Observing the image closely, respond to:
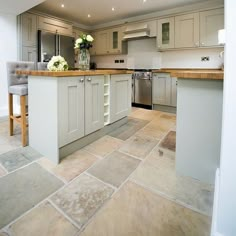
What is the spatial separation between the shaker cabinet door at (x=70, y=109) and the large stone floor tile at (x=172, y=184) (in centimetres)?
79

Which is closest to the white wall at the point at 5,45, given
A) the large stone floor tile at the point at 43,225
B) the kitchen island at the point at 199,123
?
the large stone floor tile at the point at 43,225

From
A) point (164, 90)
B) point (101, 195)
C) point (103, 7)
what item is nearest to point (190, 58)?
point (164, 90)

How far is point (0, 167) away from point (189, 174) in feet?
5.82

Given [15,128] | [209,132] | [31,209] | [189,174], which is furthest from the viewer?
[15,128]

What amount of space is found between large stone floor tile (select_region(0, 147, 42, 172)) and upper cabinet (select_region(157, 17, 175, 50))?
374cm

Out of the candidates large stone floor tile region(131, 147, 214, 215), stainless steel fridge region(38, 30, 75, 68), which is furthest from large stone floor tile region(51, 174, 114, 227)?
stainless steel fridge region(38, 30, 75, 68)

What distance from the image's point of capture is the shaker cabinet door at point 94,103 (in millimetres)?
2129

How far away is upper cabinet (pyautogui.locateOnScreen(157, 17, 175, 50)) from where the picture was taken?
13.6 feet

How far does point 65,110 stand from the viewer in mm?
1814

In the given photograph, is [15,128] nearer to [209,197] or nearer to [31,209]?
[31,209]

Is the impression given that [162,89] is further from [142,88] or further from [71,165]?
[71,165]

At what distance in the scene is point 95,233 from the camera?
103 centimetres

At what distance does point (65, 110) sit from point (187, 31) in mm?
3512

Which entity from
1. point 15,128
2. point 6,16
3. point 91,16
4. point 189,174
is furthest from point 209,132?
point 91,16
